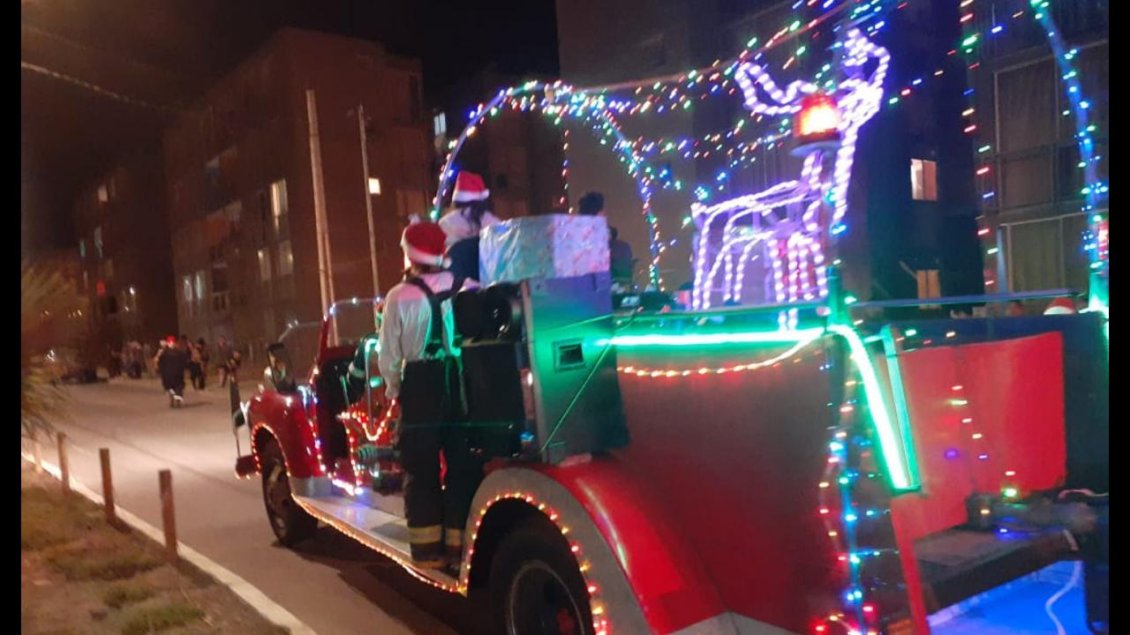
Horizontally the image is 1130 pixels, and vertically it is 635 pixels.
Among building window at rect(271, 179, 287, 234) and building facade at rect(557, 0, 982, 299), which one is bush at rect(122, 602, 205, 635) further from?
building window at rect(271, 179, 287, 234)

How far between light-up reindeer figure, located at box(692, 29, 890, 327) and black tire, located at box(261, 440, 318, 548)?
346 cm

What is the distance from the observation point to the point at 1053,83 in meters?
11.6

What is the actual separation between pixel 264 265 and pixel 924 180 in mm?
30788

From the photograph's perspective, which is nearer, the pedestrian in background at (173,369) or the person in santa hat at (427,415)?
the person in santa hat at (427,415)

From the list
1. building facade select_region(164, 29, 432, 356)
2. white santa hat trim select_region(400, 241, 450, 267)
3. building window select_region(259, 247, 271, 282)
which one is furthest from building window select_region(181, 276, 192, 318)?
white santa hat trim select_region(400, 241, 450, 267)

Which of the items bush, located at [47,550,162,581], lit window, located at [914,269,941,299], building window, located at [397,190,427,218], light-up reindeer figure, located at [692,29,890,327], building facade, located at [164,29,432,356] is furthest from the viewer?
building window, located at [397,190,427,218]

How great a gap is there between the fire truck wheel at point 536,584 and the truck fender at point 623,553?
0.48 feet

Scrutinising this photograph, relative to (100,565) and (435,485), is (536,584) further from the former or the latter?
(100,565)

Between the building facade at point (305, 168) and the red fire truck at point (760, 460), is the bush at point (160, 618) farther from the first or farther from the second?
the building facade at point (305, 168)

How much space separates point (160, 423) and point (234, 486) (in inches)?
370

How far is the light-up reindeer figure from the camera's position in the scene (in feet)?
14.9

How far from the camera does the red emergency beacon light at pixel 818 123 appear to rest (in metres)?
4.55

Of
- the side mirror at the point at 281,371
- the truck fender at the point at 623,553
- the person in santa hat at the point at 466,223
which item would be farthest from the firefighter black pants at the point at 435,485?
the side mirror at the point at 281,371

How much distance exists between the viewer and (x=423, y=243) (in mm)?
4168
